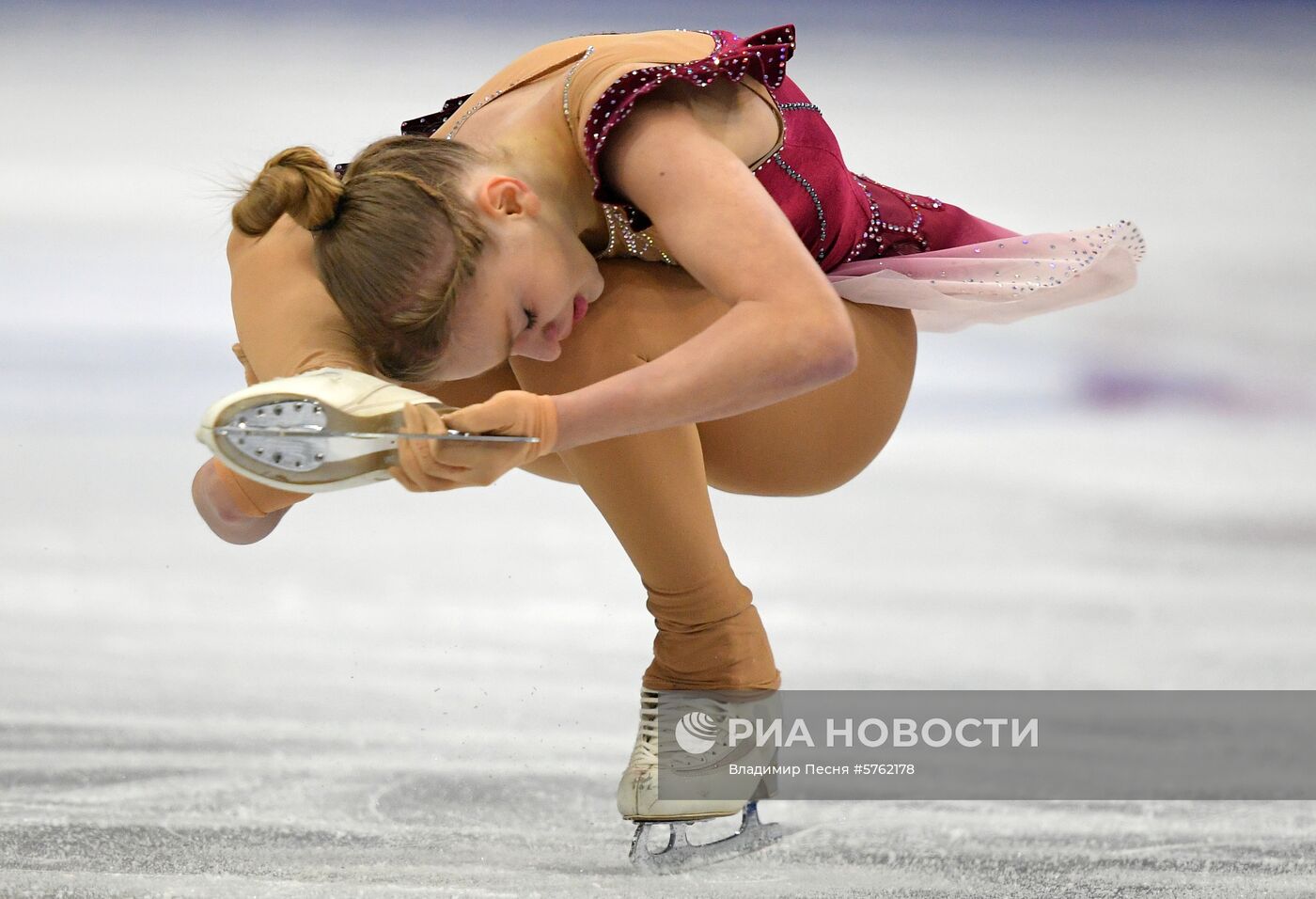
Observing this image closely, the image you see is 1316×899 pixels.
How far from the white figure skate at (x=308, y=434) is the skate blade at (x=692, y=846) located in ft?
1.74

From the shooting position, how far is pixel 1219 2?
323 centimetres

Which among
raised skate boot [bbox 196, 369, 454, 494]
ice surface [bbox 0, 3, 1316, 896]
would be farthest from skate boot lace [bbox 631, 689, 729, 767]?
raised skate boot [bbox 196, 369, 454, 494]

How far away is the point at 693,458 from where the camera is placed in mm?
1406

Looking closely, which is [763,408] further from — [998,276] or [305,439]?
[305,439]

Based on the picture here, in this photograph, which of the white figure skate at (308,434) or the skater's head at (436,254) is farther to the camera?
the skater's head at (436,254)

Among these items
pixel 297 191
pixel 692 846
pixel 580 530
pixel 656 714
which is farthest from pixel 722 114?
pixel 580 530

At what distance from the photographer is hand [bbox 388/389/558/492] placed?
105 centimetres

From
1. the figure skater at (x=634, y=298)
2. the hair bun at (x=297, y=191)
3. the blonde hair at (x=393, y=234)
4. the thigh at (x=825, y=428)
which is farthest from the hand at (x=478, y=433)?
the thigh at (x=825, y=428)

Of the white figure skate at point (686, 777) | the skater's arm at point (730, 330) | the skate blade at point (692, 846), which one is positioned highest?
the skater's arm at point (730, 330)

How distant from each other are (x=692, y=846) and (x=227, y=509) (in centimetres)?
56

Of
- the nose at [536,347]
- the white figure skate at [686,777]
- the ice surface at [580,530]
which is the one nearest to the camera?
the nose at [536,347]

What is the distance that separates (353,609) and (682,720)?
88 centimetres

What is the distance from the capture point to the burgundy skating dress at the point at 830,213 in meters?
1.22

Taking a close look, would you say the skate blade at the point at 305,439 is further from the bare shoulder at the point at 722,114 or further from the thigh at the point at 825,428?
the thigh at the point at 825,428
